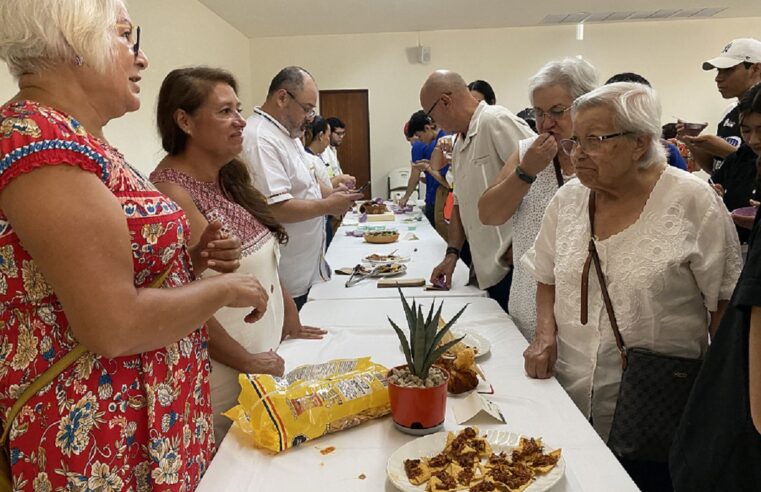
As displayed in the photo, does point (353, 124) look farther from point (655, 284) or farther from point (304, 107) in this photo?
point (655, 284)

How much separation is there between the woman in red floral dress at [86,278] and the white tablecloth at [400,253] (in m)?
1.33

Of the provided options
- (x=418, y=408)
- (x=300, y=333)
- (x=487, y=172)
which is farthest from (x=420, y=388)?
(x=487, y=172)

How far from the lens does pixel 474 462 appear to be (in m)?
1.00

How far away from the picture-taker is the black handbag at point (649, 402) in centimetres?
126

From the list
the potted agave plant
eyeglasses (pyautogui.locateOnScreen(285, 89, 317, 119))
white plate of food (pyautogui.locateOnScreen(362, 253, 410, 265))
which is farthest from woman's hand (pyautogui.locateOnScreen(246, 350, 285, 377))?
eyeglasses (pyautogui.locateOnScreen(285, 89, 317, 119))

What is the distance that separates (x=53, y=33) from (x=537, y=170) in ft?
4.66

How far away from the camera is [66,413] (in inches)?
34.6

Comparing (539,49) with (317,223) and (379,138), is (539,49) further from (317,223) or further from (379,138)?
(317,223)

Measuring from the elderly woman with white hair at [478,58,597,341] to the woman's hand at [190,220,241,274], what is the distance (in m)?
1.00

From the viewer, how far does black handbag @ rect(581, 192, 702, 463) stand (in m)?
1.26

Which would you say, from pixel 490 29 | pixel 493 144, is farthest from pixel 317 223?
pixel 490 29

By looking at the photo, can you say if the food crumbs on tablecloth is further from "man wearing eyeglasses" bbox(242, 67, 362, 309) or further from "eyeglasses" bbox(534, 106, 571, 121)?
"man wearing eyeglasses" bbox(242, 67, 362, 309)

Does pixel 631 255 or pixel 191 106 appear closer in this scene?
pixel 631 255

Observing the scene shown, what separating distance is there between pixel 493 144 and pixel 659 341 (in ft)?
3.90
